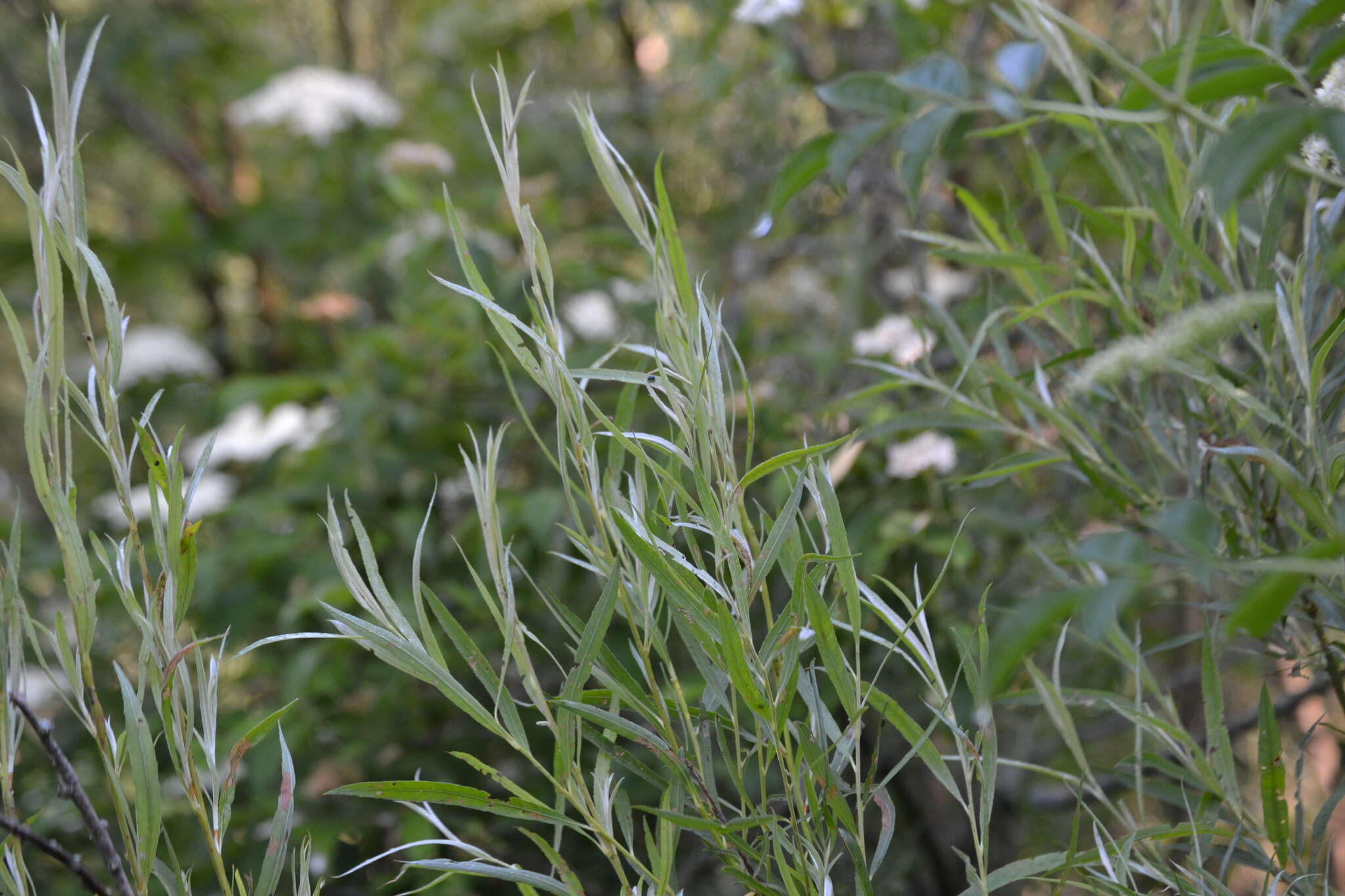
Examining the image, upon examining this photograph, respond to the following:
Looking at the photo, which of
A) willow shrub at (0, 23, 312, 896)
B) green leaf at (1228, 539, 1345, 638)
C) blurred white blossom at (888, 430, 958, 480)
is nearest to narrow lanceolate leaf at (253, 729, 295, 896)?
willow shrub at (0, 23, 312, 896)

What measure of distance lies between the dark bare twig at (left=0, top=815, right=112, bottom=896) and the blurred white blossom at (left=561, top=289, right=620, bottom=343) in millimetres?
901

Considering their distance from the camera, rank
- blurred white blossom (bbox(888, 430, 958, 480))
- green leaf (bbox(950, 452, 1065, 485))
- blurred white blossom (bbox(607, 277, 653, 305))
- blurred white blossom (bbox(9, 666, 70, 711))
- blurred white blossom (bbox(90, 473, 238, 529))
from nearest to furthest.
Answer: green leaf (bbox(950, 452, 1065, 485)) < blurred white blossom (bbox(888, 430, 958, 480)) < blurred white blossom (bbox(607, 277, 653, 305)) < blurred white blossom (bbox(9, 666, 70, 711)) < blurred white blossom (bbox(90, 473, 238, 529))

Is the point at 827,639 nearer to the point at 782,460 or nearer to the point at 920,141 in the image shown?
the point at 782,460

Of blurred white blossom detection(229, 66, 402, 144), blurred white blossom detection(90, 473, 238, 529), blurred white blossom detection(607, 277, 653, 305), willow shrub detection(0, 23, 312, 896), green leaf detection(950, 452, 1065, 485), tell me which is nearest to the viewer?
willow shrub detection(0, 23, 312, 896)

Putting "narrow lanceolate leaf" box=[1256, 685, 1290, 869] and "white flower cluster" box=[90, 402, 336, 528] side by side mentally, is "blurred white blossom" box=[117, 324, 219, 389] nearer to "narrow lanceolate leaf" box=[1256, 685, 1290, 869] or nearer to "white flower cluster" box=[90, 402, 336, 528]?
"white flower cluster" box=[90, 402, 336, 528]

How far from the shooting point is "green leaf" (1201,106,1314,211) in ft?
0.75

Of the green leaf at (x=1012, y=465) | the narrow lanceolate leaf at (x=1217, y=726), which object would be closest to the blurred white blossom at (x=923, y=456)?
the green leaf at (x=1012, y=465)

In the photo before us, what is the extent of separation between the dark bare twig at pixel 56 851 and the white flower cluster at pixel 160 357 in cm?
141

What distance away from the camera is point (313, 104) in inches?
61.4

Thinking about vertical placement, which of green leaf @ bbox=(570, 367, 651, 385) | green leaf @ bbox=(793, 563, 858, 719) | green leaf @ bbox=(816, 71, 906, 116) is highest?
green leaf @ bbox=(816, 71, 906, 116)

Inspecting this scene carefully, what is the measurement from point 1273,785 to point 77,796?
427 millimetres

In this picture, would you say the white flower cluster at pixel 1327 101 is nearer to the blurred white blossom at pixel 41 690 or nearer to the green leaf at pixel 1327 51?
the green leaf at pixel 1327 51

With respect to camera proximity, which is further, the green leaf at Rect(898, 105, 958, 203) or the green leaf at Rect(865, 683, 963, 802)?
the green leaf at Rect(898, 105, 958, 203)

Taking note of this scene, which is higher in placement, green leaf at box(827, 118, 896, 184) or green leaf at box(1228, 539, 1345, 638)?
green leaf at box(827, 118, 896, 184)
